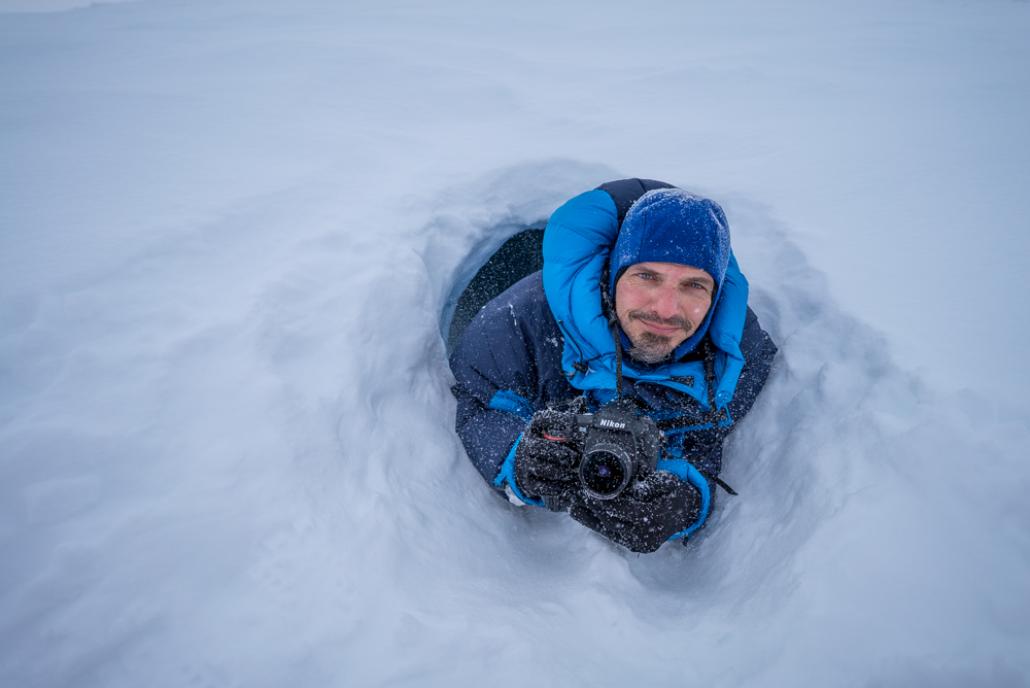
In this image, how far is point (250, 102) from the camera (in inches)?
107

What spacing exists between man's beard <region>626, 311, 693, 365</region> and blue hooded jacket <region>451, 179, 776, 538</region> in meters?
0.05

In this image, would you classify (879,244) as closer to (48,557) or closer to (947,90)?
(947,90)

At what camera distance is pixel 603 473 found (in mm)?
1435

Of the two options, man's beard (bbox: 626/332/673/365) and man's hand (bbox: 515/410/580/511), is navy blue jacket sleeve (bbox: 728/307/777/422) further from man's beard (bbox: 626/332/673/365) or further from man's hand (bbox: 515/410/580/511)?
man's hand (bbox: 515/410/580/511)

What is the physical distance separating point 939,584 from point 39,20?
6596mm

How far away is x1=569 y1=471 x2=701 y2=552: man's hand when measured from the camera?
5.40ft

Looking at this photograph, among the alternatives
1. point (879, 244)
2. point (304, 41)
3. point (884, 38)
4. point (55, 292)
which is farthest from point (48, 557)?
point (884, 38)

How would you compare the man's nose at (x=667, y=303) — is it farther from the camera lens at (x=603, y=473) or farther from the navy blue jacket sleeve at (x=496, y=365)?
the camera lens at (x=603, y=473)

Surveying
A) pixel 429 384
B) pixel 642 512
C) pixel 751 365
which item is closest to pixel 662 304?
pixel 751 365

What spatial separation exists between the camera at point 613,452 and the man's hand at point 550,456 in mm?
71

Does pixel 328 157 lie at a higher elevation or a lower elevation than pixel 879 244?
Result: higher

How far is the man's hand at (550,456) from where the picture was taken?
158 centimetres

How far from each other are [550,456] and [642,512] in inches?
15.8

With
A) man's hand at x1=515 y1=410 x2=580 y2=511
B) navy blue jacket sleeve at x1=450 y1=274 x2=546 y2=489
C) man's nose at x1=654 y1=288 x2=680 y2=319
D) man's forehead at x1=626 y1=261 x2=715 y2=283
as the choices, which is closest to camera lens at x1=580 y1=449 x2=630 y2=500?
man's hand at x1=515 y1=410 x2=580 y2=511
